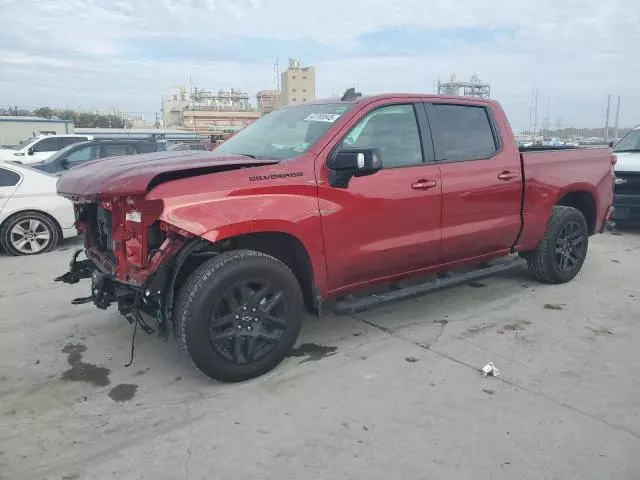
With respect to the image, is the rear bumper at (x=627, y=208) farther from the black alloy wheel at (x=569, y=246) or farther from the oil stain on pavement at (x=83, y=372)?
the oil stain on pavement at (x=83, y=372)

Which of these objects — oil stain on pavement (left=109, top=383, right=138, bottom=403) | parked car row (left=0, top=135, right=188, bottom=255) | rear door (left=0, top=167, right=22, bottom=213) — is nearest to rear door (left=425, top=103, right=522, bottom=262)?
oil stain on pavement (left=109, top=383, right=138, bottom=403)

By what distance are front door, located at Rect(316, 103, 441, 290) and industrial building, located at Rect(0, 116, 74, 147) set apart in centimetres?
4313

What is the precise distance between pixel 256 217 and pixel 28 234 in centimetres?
578

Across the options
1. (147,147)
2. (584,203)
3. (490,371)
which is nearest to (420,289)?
(490,371)

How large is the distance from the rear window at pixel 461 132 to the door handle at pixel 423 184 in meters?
0.28

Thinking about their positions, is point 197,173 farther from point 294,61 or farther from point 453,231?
point 294,61

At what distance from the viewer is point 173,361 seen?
4.03 m

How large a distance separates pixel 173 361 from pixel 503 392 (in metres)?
2.32

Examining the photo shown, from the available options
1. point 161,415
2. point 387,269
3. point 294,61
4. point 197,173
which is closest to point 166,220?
point 197,173

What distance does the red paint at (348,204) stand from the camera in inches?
132

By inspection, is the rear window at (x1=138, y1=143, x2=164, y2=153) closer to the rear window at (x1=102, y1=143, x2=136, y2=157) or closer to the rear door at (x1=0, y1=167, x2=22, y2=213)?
the rear window at (x1=102, y1=143, x2=136, y2=157)

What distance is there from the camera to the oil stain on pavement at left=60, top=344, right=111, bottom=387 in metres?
3.74

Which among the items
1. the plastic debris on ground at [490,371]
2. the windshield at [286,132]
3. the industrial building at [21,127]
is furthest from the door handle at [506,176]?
the industrial building at [21,127]

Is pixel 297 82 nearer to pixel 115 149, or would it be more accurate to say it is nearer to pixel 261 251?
pixel 115 149
